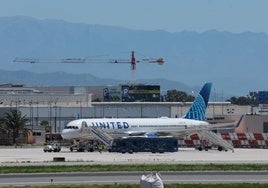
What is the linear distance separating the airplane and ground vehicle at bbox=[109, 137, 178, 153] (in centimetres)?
790

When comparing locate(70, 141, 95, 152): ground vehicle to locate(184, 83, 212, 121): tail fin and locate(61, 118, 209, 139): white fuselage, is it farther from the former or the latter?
locate(184, 83, 212, 121): tail fin

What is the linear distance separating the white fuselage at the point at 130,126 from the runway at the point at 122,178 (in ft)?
202

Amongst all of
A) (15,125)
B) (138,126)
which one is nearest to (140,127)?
Answer: (138,126)

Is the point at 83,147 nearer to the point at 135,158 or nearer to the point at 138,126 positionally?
the point at 138,126

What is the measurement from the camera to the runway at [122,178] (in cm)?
4906

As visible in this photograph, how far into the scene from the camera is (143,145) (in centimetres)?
10731

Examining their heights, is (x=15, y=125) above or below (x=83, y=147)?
above

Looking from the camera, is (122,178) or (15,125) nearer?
(122,178)

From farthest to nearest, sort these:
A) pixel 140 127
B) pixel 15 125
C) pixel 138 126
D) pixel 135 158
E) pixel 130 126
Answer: pixel 15 125
pixel 140 127
pixel 138 126
pixel 130 126
pixel 135 158

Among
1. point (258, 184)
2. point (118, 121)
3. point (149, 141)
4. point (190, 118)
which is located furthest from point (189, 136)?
point (258, 184)

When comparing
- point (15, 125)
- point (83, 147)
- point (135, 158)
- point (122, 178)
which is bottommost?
point (122, 178)

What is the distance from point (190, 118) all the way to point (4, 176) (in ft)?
251

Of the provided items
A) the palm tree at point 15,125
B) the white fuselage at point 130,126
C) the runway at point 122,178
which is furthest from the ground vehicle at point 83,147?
the runway at point 122,178

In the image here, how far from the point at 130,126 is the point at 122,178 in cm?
6863
